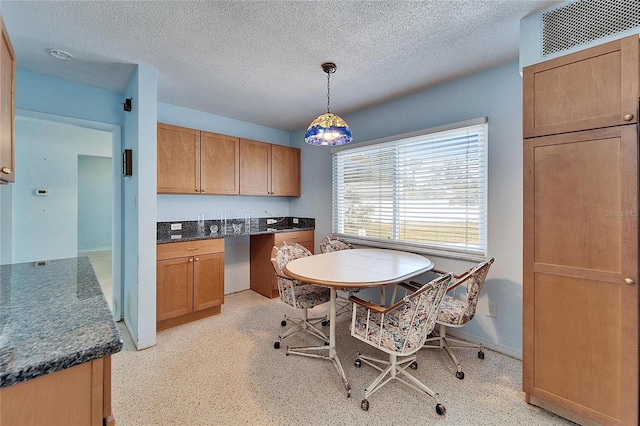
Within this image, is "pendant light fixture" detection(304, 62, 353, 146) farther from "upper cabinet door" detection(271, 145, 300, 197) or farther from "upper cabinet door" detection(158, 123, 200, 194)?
"upper cabinet door" detection(271, 145, 300, 197)

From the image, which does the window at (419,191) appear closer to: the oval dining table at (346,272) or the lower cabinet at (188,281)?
the oval dining table at (346,272)

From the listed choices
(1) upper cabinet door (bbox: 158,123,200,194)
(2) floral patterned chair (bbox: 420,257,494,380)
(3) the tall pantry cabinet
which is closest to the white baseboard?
→ (2) floral patterned chair (bbox: 420,257,494,380)

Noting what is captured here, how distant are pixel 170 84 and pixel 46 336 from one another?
2.86m

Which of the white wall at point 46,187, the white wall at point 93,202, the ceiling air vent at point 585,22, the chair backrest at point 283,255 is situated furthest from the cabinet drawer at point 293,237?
the white wall at point 93,202

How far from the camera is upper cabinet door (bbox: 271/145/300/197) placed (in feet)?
14.3

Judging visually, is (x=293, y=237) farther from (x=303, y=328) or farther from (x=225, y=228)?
(x=303, y=328)

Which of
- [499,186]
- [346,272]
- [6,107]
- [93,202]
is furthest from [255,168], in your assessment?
[93,202]

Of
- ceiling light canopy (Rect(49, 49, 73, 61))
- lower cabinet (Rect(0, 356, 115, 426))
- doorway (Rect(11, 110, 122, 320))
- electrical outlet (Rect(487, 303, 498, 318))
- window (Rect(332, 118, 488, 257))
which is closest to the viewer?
lower cabinet (Rect(0, 356, 115, 426))

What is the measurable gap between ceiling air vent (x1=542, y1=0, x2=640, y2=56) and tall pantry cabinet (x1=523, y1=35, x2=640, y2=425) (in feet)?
0.75

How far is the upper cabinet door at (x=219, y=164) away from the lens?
11.6ft

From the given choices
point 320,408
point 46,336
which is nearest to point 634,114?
point 320,408

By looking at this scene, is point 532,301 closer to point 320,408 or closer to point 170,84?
point 320,408

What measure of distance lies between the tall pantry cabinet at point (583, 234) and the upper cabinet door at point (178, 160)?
335 centimetres

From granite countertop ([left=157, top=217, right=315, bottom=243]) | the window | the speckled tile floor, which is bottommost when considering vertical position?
the speckled tile floor
